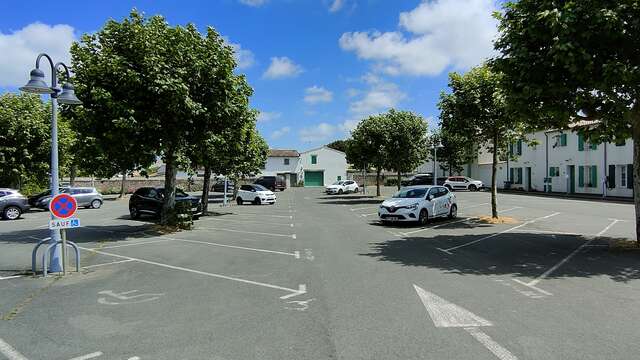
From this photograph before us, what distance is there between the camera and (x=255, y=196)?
120 ft

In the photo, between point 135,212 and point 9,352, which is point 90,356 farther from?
point 135,212

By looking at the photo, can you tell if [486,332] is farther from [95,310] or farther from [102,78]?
[102,78]

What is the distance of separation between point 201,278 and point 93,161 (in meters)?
9.55

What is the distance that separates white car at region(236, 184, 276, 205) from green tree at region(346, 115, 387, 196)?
7784 millimetres

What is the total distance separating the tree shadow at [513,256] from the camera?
955 centimetres

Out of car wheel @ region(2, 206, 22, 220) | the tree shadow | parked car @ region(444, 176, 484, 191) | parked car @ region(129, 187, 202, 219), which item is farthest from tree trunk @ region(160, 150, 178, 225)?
parked car @ region(444, 176, 484, 191)

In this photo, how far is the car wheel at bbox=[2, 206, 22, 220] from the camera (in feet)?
81.2

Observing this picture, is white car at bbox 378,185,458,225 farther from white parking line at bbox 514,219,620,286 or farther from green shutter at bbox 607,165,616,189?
green shutter at bbox 607,165,616,189

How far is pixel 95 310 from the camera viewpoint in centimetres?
697

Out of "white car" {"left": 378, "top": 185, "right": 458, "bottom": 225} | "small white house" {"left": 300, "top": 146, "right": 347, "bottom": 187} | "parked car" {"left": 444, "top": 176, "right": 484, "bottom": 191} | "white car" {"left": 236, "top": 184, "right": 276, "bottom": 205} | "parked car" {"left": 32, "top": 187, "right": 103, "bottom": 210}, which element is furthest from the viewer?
"small white house" {"left": 300, "top": 146, "right": 347, "bottom": 187}

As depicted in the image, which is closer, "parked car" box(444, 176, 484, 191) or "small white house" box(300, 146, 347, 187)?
"parked car" box(444, 176, 484, 191)

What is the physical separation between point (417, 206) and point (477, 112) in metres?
4.44

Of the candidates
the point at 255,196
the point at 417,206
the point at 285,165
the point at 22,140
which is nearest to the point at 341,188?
the point at 255,196

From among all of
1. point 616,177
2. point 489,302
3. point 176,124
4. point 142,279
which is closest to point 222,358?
point 489,302
